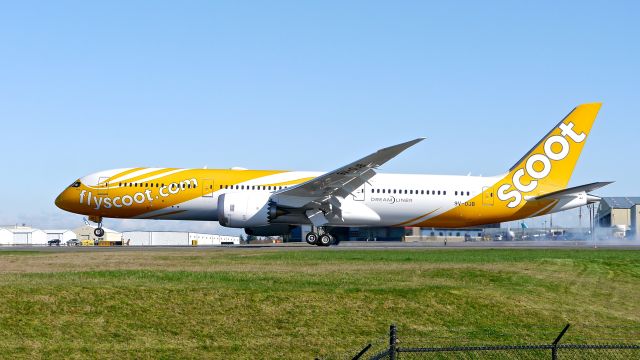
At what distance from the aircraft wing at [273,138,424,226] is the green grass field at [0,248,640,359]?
15251 millimetres

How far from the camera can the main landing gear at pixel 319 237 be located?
52.1 meters

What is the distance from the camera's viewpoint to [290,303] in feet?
75.5

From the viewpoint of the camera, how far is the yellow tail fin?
54.2 meters

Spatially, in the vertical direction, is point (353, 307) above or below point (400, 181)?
below

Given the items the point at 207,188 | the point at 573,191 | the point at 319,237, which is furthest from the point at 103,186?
the point at 573,191

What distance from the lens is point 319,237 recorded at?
2053 inches

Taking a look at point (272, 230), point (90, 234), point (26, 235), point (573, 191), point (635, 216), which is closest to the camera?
point (573, 191)

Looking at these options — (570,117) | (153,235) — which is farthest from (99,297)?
(153,235)

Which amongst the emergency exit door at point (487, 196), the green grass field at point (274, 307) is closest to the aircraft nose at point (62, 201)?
the green grass field at point (274, 307)

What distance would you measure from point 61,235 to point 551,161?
11065 cm

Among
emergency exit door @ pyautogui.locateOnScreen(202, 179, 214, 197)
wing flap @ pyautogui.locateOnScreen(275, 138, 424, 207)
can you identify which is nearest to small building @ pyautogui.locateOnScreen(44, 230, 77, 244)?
emergency exit door @ pyautogui.locateOnScreen(202, 179, 214, 197)

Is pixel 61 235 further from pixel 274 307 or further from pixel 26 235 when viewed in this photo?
pixel 274 307

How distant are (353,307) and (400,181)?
3024cm

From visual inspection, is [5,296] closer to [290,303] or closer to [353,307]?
[290,303]
